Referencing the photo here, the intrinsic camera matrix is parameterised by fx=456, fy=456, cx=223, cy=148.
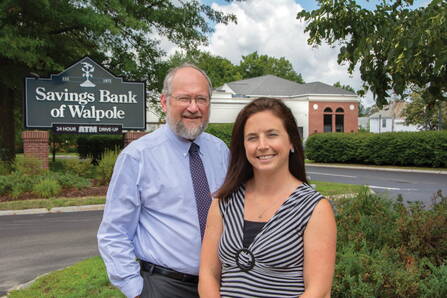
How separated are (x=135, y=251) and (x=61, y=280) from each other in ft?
11.0

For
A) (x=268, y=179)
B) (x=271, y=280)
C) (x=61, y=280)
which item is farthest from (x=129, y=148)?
(x=61, y=280)

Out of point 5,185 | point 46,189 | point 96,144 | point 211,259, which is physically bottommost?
point 46,189

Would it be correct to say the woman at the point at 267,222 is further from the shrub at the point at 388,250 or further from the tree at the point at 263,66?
the tree at the point at 263,66

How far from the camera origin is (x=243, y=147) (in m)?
2.17

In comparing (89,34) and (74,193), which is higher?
(89,34)

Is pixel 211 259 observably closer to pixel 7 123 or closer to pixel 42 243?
pixel 42 243

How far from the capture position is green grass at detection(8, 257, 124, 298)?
15.9ft

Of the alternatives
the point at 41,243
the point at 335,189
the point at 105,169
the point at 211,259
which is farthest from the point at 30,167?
the point at 211,259

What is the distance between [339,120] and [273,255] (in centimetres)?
5216

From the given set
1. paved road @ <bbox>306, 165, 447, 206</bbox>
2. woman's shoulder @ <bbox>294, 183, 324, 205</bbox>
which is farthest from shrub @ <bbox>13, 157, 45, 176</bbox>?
woman's shoulder @ <bbox>294, 183, 324, 205</bbox>

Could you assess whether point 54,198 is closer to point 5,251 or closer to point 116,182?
point 5,251

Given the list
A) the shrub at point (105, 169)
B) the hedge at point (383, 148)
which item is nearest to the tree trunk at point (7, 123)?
the shrub at point (105, 169)

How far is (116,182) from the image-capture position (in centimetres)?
242

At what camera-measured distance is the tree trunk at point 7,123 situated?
57.0 feet
